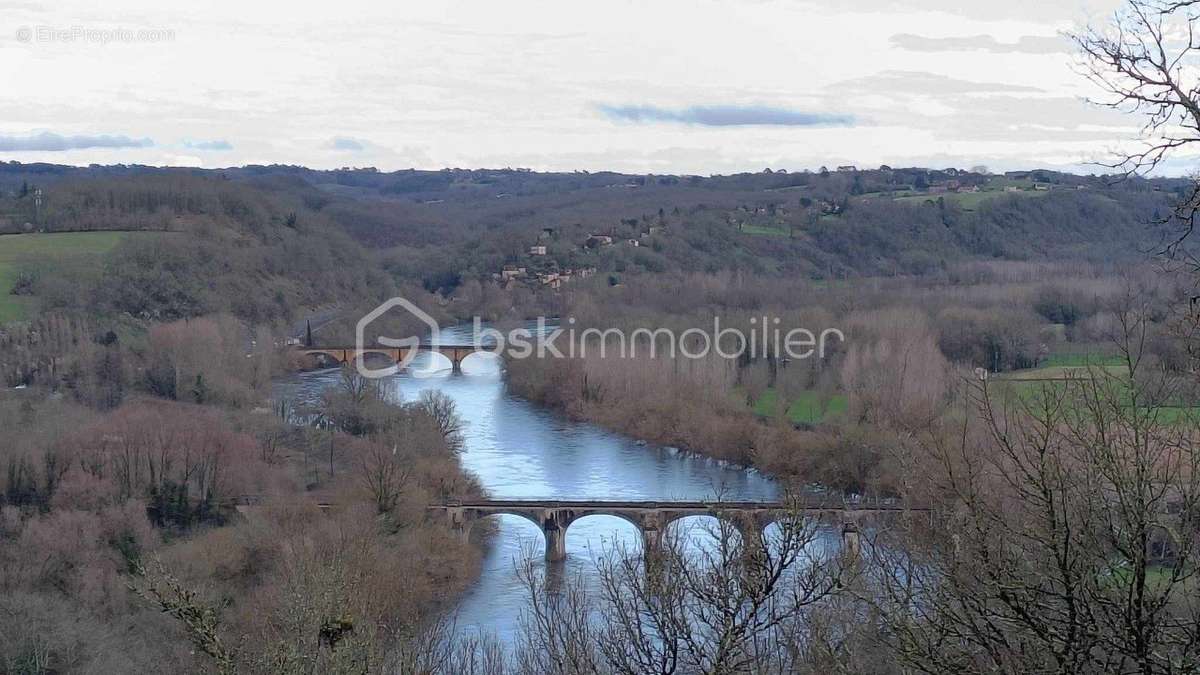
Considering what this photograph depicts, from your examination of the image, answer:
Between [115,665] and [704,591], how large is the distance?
7.62 meters

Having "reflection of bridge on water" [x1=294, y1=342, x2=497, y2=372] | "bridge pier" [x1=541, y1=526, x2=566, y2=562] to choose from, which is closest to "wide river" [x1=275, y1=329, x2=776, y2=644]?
"bridge pier" [x1=541, y1=526, x2=566, y2=562]

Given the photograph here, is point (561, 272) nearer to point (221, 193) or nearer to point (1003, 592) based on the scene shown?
point (221, 193)

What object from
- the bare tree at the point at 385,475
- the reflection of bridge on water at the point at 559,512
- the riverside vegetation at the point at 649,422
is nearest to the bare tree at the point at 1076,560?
the riverside vegetation at the point at 649,422

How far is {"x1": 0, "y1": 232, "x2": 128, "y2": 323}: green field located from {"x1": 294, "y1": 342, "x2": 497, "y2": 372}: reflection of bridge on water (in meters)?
6.46

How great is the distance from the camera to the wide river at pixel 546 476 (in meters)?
14.9

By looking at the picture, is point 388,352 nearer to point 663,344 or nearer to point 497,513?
point 663,344

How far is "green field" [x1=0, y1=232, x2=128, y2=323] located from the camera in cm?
3078

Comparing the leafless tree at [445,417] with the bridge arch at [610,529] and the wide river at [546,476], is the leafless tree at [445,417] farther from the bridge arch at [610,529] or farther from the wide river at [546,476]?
the bridge arch at [610,529]

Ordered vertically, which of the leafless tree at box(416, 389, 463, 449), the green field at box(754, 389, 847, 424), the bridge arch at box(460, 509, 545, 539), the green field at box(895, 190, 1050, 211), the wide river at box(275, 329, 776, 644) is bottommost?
the wide river at box(275, 329, 776, 644)

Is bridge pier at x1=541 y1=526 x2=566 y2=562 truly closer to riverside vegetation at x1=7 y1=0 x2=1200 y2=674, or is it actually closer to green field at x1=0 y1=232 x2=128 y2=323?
riverside vegetation at x1=7 y1=0 x2=1200 y2=674

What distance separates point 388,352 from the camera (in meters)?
35.8

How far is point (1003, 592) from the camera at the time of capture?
10.0ft

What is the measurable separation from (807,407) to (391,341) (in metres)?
16.3

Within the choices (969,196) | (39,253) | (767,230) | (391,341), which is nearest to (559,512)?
(391,341)
